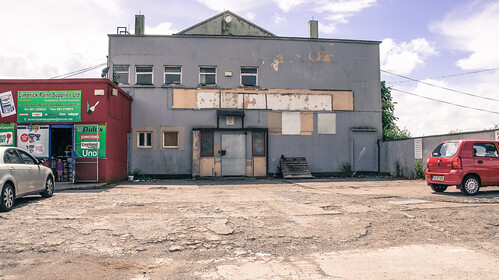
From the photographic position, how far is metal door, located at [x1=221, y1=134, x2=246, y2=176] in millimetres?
18516

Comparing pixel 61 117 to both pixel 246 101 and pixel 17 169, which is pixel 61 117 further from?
pixel 246 101

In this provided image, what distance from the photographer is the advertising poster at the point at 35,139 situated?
14.3 meters

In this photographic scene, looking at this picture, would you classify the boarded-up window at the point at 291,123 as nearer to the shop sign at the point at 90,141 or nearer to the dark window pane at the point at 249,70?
the dark window pane at the point at 249,70

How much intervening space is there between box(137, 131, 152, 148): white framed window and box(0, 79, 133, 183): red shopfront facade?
3.76 m

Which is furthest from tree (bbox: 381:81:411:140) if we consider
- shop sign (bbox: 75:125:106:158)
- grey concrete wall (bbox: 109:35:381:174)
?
shop sign (bbox: 75:125:106:158)

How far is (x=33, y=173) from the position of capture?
30.0ft

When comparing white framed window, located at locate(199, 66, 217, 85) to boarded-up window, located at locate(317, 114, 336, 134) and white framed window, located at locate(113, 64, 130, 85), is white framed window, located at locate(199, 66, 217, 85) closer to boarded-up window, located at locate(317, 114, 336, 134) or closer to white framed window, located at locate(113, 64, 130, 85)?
white framed window, located at locate(113, 64, 130, 85)

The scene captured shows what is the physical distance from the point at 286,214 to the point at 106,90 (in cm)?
1031

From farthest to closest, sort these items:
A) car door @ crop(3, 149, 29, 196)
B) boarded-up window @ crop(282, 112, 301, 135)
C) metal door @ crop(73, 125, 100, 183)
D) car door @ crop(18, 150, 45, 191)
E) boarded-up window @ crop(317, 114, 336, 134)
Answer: boarded-up window @ crop(317, 114, 336, 134), boarded-up window @ crop(282, 112, 301, 135), metal door @ crop(73, 125, 100, 183), car door @ crop(18, 150, 45, 191), car door @ crop(3, 149, 29, 196)

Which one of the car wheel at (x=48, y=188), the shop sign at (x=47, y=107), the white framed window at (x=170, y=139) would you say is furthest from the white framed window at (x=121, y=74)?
the car wheel at (x=48, y=188)

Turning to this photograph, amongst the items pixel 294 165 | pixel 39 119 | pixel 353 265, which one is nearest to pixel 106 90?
pixel 39 119

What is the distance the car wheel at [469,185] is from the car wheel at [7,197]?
461 inches

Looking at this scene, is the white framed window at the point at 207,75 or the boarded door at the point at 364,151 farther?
the boarded door at the point at 364,151

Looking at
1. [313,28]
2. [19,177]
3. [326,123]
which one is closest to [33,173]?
[19,177]
